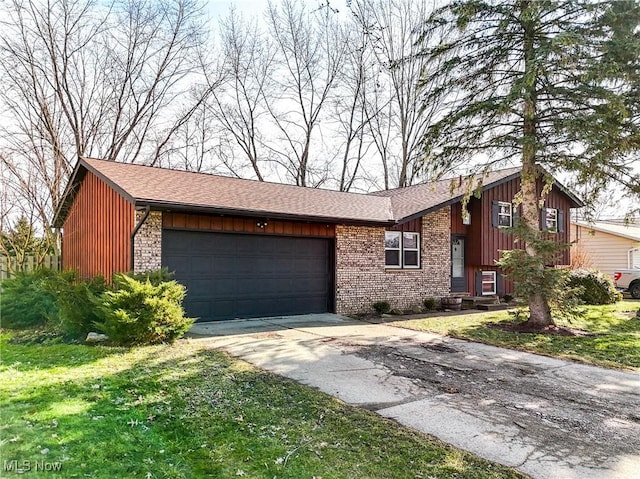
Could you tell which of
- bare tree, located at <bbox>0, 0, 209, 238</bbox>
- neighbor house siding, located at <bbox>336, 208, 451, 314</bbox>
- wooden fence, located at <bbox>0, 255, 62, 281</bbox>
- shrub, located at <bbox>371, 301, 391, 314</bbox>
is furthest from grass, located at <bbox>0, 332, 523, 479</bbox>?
bare tree, located at <bbox>0, 0, 209, 238</bbox>

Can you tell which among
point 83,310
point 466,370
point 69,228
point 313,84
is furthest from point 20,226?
point 313,84

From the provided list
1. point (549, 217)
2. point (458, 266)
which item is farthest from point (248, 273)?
point (549, 217)

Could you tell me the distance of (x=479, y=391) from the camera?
536cm

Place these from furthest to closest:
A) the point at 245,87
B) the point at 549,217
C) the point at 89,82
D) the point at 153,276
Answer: the point at 245,87 → the point at 89,82 → the point at 549,217 → the point at 153,276

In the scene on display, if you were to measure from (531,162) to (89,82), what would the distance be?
18040 mm

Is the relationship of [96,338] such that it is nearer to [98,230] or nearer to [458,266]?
[98,230]

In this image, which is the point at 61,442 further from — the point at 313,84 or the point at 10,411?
the point at 313,84

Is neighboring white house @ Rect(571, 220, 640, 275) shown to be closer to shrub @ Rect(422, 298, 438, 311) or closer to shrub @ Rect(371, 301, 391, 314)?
shrub @ Rect(422, 298, 438, 311)

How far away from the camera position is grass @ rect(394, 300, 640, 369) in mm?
7547

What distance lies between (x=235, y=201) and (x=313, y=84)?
16921 mm

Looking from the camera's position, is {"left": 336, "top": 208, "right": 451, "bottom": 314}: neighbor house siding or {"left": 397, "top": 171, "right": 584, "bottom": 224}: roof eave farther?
{"left": 397, "top": 171, "right": 584, "bottom": 224}: roof eave

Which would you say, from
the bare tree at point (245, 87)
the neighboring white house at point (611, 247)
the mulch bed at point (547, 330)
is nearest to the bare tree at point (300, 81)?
the bare tree at point (245, 87)

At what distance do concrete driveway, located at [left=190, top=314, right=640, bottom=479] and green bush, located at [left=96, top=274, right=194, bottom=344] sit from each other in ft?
2.99

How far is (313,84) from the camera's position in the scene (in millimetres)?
25188
